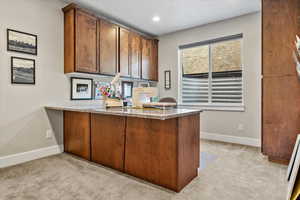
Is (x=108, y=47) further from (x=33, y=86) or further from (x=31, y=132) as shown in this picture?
(x=31, y=132)

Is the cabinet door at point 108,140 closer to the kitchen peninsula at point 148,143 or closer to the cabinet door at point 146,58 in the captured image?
the kitchen peninsula at point 148,143

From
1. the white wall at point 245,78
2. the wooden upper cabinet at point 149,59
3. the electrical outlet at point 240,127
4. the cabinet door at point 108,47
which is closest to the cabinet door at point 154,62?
the wooden upper cabinet at point 149,59

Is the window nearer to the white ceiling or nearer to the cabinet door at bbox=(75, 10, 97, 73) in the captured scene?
the white ceiling

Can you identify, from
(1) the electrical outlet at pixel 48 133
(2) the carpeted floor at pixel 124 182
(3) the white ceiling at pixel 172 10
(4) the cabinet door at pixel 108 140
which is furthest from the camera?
(3) the white ceiling at pixel 172 10

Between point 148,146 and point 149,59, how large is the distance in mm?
3183

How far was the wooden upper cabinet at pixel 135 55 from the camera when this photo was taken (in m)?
4.15

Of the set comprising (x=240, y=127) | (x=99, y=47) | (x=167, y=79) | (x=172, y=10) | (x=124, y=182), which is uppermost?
(x=172, y=10)

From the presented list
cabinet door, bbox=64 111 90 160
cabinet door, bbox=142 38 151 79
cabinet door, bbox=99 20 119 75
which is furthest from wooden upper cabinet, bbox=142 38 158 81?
cabinet door, bbox=64 111 90 160

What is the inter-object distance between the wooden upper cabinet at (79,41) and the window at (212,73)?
241cm

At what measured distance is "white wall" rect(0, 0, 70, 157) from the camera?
2537 mm

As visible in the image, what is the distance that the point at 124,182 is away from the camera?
6.68 ft

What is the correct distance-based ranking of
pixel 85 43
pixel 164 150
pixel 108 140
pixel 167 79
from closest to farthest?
1. pixel 164 150
2. pixel 108 140
3. pixel 85 43
4. pixel 167 79

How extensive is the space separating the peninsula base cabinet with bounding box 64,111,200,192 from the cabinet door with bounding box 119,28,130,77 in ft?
5.18

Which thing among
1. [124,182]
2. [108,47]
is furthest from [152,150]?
[108,47]
